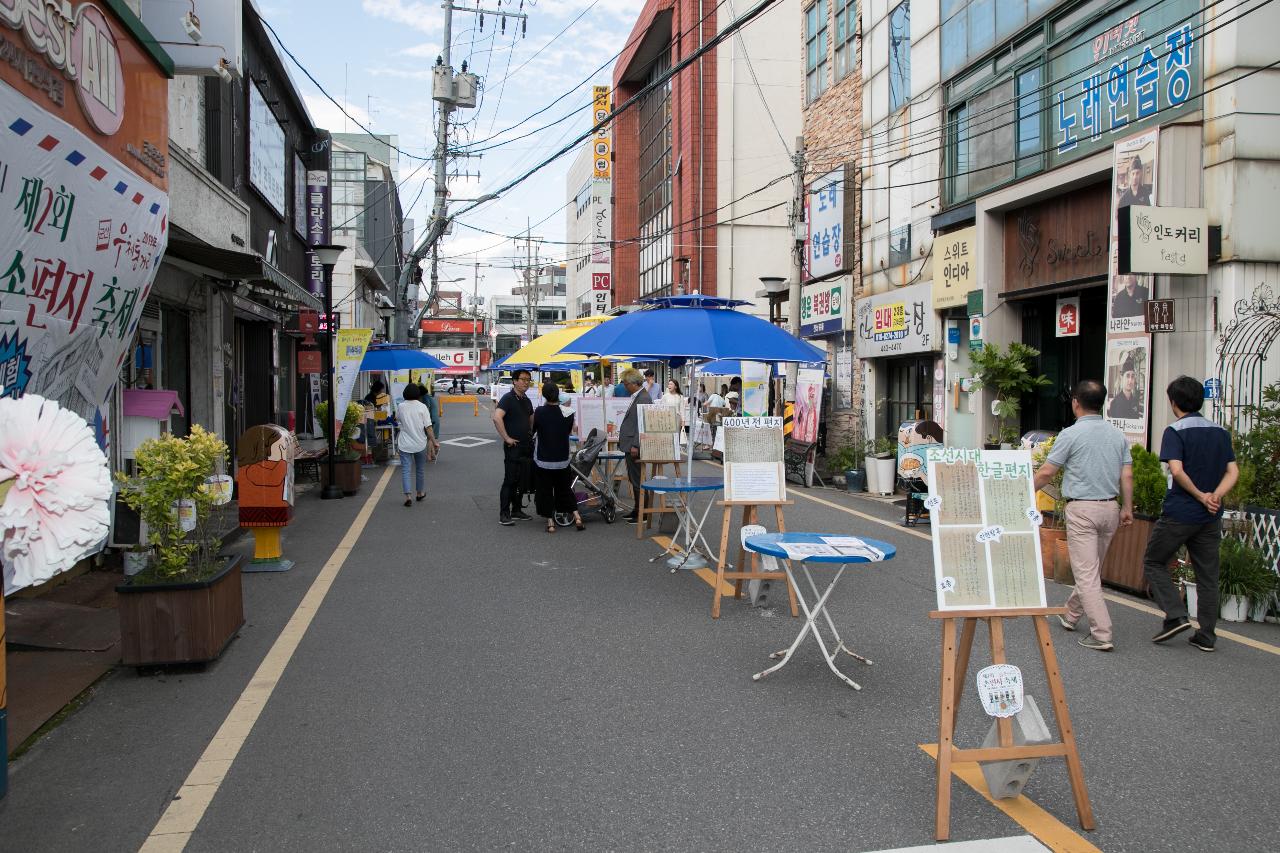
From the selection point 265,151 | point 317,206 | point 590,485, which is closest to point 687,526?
point 590,485

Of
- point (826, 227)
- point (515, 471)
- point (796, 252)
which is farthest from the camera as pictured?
point (826, 227)

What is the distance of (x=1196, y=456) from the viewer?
20.2ft

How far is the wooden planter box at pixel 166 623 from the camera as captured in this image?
5.46 m

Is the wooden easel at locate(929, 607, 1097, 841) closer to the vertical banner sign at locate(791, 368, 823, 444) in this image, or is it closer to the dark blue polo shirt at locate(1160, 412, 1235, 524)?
the dark blue polo shirt at locate(1160, 412, 1235, 524)

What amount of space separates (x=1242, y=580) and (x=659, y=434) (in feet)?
19.0

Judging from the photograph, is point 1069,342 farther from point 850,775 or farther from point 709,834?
point 709,834

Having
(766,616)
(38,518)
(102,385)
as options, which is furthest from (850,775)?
(102,385)

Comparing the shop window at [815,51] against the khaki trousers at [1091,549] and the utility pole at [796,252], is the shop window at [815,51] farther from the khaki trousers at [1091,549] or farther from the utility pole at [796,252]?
the khaki trousers at [1091,549]

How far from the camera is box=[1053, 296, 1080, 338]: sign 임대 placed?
1266 cm

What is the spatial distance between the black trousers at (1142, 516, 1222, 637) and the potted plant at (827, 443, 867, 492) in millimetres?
9421

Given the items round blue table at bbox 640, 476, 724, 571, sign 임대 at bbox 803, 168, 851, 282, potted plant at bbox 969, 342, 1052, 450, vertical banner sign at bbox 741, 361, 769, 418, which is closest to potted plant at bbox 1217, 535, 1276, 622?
round blue table at bbox 640, 476, 724, 571

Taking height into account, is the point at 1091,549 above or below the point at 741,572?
above

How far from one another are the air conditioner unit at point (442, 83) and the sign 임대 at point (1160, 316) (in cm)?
2071

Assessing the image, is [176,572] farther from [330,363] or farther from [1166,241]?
[330,363]
